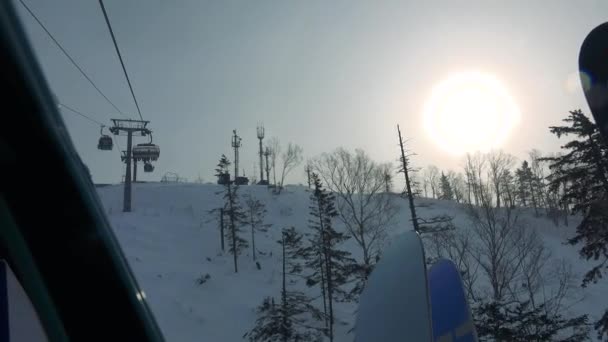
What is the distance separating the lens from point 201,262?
28.9m

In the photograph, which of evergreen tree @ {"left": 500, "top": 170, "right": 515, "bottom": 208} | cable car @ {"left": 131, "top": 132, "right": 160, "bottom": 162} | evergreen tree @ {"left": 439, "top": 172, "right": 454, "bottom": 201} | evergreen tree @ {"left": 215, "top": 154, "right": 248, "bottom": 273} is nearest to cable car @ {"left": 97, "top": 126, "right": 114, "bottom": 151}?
cable car @ {"left": 131, "top": 132, "right": 160, "bottom": 162}

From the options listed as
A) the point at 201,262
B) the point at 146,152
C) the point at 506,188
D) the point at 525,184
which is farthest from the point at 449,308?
the point at 525,184

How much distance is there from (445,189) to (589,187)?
62899 millimetres

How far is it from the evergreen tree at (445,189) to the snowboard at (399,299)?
236 ft

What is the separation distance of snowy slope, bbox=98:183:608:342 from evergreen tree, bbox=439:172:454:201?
21182mm

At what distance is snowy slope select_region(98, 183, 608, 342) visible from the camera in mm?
20297

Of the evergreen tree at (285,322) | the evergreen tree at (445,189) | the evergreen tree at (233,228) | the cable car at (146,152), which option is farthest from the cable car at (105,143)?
the evergreen tree at (445,189)

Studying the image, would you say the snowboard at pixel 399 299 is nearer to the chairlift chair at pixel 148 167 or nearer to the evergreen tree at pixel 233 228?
the evergreen tree at pixel 233 228

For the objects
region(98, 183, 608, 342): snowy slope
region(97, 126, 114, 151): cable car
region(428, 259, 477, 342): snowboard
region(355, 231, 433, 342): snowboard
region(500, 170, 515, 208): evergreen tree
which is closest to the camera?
region(355, 231, 433, 342): snowboard

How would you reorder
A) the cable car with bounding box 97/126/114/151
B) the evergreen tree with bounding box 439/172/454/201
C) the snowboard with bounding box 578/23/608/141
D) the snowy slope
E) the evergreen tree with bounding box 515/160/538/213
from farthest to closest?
1. the evergreen tree with bounding box 439/172/454/201
2. the evergreen tree with bounding box 515/160/538/213
3. the cable car with bounding box 97/126/114/151
4. the snowy slope
5. the snowboard with bounding box 578/23/608/141

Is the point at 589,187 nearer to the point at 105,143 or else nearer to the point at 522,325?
the point at 522,325

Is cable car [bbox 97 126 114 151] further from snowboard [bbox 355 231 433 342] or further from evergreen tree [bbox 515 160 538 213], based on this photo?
evergreen tree [bbox 515 160 538 213]

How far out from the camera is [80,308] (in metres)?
1.17

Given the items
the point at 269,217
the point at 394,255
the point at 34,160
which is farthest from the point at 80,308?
the point at 269,217
